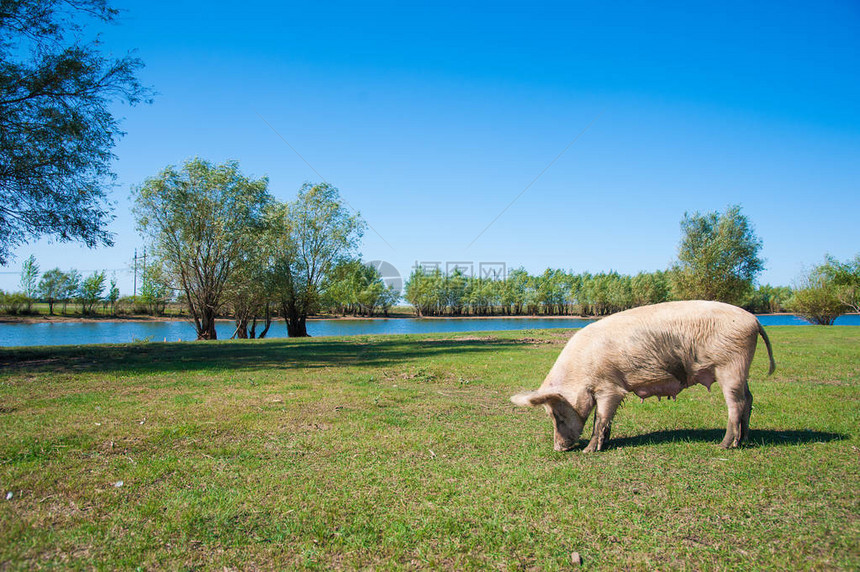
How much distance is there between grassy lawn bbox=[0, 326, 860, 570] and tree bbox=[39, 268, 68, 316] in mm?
89428

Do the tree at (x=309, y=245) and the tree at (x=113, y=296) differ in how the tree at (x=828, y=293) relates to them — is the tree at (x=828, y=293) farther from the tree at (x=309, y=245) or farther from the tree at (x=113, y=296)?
the tree at (x=113, y=296)

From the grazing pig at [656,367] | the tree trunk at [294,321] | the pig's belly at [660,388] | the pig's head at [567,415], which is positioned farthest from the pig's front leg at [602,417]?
the tree trunk at [294,321]

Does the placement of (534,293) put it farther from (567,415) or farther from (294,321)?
(567,415)

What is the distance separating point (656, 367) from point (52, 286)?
102 m

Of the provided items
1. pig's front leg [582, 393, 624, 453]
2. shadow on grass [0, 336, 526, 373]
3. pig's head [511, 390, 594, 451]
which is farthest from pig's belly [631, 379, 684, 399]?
shadow on grass [0, 336, 526, 373]

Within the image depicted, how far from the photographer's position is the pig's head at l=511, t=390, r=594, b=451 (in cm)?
712

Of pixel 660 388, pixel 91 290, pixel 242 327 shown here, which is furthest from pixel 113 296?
pixel 660 388

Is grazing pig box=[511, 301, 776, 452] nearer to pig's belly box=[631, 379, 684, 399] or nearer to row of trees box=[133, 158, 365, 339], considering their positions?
pig's belly box=[631, 379, 684, 399]

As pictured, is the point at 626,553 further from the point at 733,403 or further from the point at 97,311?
the point at 97,311

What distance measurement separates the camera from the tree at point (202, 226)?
32594mm

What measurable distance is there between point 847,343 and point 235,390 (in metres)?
31.0

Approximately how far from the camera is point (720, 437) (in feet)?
25.2

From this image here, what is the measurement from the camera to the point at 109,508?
A: 480 cm

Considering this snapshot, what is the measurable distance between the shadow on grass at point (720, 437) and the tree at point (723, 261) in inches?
1765
